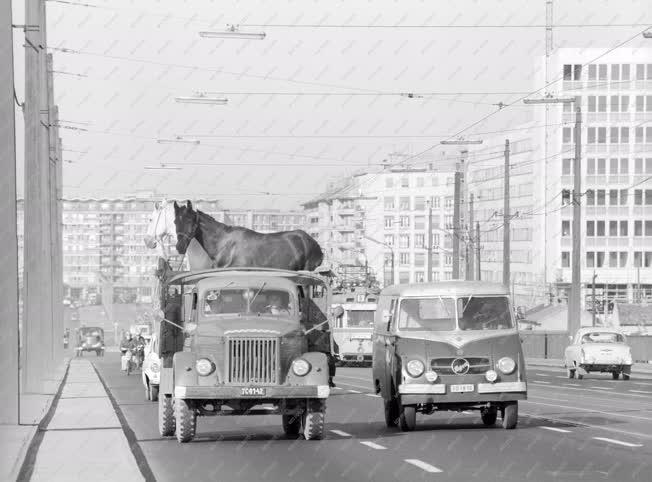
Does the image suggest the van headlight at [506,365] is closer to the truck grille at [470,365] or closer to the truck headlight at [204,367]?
the truck grille at [470,365]

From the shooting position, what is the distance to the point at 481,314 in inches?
933

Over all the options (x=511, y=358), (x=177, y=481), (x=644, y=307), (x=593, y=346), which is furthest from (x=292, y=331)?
(x=644, y=307)

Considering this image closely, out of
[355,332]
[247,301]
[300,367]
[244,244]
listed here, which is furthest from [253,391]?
[355,332]

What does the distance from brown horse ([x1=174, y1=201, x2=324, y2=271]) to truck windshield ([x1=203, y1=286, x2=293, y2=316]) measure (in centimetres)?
939

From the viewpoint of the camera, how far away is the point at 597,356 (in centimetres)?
4888

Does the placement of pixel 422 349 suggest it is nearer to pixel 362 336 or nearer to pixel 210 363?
pixel 210 363

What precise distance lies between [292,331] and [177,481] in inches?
232

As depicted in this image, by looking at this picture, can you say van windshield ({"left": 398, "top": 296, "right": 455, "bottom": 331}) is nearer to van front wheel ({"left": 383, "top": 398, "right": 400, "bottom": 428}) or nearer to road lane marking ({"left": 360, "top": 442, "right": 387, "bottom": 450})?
van front wheel ({"left": 383, "top": 398, "right": 400, "bottom": 428})

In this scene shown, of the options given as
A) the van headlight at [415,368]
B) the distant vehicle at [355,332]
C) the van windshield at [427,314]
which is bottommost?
the distant vehicle at [355,332]

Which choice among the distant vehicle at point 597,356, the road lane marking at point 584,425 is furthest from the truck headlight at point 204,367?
the distant vehicle at point 597,356

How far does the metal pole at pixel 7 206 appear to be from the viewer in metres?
20.4

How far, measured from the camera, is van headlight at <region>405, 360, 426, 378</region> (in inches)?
893

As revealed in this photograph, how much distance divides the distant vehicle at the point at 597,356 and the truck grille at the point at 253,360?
1153 inches

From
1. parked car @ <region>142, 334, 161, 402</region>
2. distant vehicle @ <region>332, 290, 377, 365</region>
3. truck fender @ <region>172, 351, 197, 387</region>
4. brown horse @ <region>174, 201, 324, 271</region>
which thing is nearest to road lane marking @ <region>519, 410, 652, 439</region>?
truck fender @ <region>172, 351, 197, 387</region>
